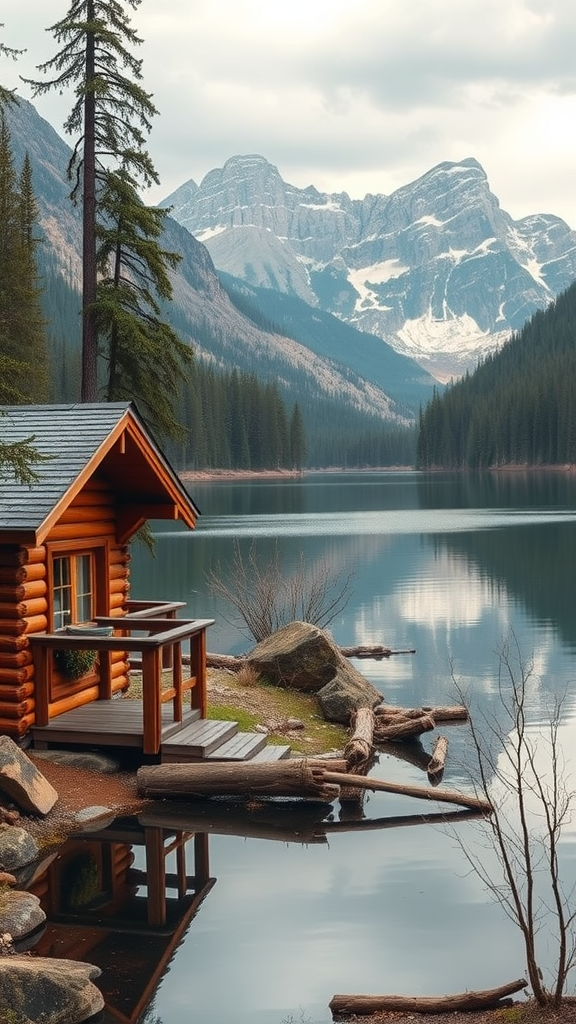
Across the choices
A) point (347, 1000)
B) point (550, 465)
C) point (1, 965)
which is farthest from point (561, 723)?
point (550, 465)

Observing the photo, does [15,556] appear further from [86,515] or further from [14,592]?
[86,515]

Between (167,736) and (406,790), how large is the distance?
3361 millimetres

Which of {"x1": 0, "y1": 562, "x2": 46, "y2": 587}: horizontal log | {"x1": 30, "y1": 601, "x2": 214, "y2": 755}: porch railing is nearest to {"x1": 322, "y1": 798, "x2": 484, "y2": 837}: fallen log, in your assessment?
{"x1": 30, "y1": 601, "x2": 214, "y2": 755}: porch railing

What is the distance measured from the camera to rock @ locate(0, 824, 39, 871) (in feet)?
37.3

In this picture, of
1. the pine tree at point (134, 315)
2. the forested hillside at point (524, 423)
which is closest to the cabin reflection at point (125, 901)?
the pine tree at point (134, 315)

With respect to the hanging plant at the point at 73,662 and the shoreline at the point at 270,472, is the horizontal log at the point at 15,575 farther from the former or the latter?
the shoreline at the point at 270,472

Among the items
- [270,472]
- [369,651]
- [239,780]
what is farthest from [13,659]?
[270,472]

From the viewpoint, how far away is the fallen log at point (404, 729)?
62.4 feet

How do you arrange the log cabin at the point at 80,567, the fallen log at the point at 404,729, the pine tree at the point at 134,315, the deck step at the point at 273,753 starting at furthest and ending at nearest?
the pine tree at the point at 134,315 < the fallen log at the point at 404,729 < the deck step at the point at 273,753 < the log cabin at the point at 80,567

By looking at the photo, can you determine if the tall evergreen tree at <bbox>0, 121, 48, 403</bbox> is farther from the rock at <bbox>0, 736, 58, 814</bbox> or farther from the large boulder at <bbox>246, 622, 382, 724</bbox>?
the rock at <bbox>0, 736, 58, 814</bbox>

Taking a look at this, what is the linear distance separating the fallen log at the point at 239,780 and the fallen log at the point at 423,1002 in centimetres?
518

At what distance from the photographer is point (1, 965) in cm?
796

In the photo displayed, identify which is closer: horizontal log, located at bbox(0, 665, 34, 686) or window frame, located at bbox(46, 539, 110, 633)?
horizontal log, located at bbox(0, 665, 34, 686)

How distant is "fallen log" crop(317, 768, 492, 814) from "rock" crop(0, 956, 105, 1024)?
6044 millimetres
